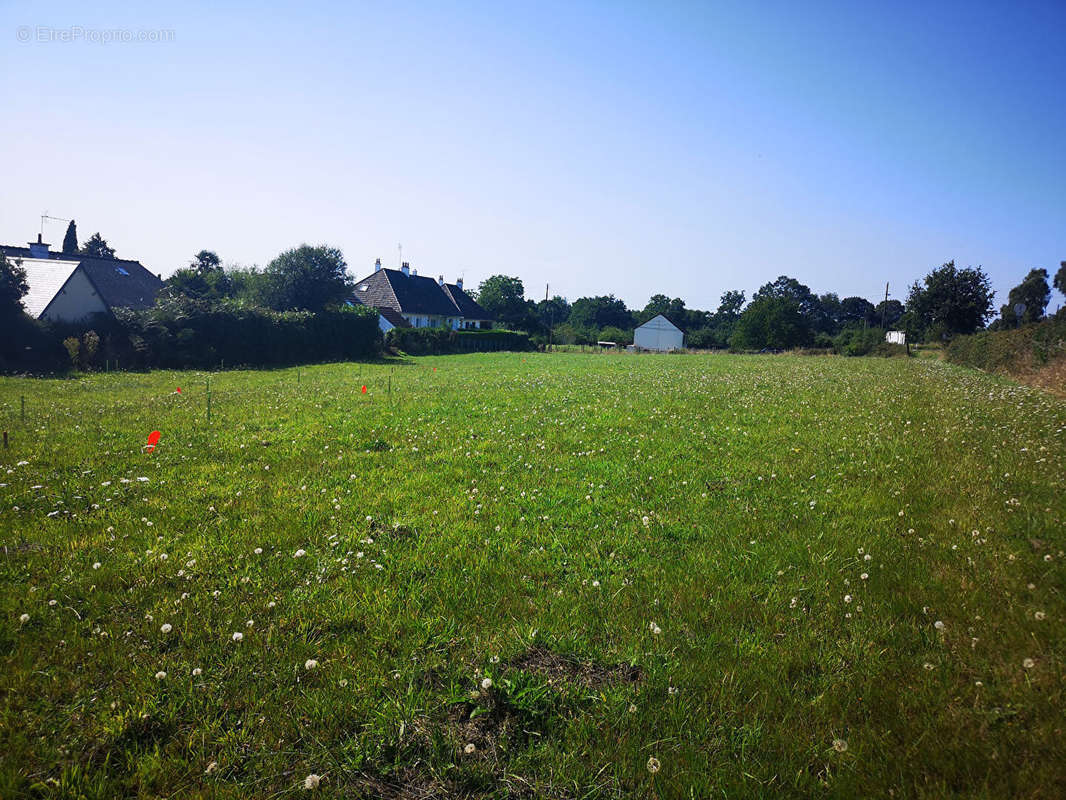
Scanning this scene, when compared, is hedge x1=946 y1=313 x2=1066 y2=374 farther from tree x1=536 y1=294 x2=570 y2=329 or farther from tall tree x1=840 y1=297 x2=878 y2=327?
tall tree x1=840 y1=297 x2=878 y2=327

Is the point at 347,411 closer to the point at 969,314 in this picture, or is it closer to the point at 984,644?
the point at 984,644

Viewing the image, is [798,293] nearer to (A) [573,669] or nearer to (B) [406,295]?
(B) [406,295]

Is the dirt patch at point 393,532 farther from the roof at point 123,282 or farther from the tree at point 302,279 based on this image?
the roof at point 123,282

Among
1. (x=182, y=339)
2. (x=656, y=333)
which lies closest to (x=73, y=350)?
(x=182, y=339)

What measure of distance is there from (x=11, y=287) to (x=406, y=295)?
42140 millimetres

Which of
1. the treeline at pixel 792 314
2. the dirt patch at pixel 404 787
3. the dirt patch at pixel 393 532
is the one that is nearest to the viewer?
the dirt patch at pixel 404 787

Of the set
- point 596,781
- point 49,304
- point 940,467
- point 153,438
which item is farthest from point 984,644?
point 49,304

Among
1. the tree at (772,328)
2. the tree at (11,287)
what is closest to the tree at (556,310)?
the tree at (772,328)

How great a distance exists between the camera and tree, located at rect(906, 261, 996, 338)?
2080 inches

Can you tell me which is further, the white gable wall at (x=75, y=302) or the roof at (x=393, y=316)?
the roof at (x=393, y=316)

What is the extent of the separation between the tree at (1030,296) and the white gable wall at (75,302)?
99.6 m

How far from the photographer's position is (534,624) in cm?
360

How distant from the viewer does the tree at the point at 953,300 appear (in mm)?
52844

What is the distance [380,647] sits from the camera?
338 centimetres
